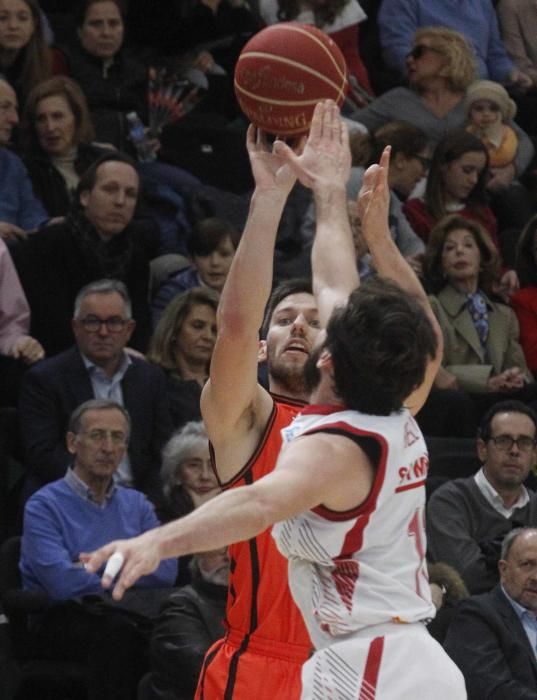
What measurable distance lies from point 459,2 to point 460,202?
2436 mm

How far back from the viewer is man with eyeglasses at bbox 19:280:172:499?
793cm

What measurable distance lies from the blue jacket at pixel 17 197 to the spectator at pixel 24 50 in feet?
2.54

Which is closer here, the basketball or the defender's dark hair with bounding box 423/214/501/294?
the basketball

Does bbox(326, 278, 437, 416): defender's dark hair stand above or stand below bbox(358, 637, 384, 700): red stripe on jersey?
above

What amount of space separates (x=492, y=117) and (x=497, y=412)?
3604 millimetres

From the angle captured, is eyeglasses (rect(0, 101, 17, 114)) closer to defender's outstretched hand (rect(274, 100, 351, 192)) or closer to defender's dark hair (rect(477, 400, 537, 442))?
defender's dark hair (rect(477, 400, 537, 442))

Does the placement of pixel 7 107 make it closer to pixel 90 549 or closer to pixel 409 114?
pixel 90 549

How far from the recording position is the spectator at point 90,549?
23.1 feet

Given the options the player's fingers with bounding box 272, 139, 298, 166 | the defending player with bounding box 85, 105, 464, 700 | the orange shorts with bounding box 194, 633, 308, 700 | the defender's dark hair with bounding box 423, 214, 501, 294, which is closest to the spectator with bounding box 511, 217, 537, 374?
the defender's dark hair with bounding box 423, 214, 501, 294

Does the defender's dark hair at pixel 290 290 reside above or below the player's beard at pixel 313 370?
above

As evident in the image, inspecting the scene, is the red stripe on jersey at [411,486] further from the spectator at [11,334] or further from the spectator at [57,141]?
the spectator at [57,141]

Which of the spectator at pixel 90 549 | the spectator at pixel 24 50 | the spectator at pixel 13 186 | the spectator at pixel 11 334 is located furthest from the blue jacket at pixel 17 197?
the spectator at pixel 90 549

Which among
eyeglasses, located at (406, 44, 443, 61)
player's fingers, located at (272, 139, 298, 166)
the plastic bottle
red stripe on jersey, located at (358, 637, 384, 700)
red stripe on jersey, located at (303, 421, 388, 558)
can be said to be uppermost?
eyeglasses, located at (406, 44, 443, 61)

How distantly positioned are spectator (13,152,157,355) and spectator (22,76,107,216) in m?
0.32
